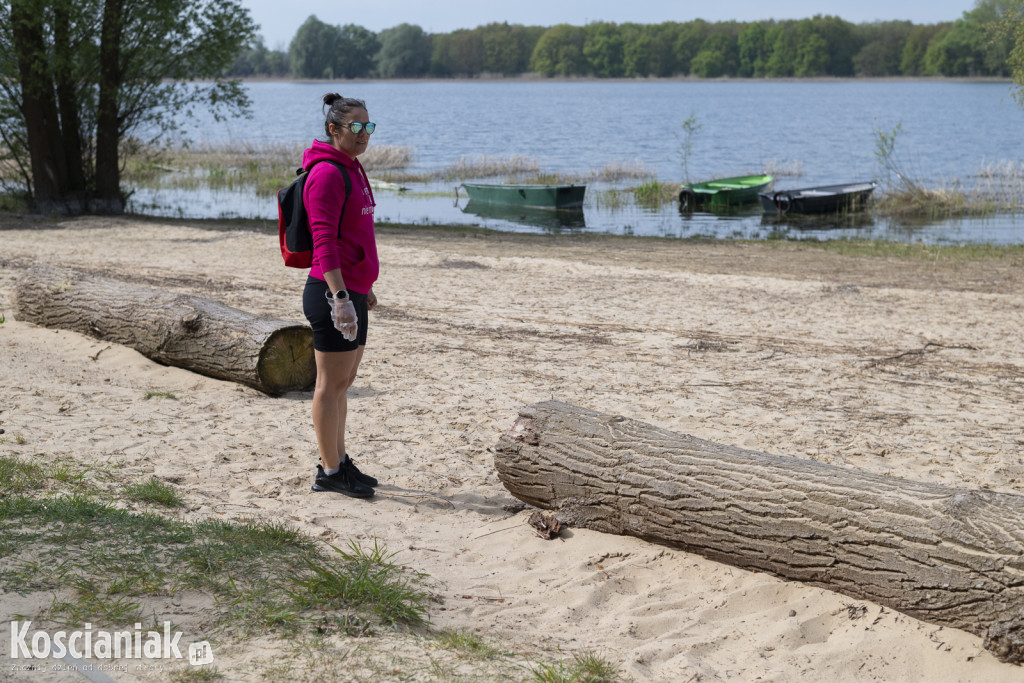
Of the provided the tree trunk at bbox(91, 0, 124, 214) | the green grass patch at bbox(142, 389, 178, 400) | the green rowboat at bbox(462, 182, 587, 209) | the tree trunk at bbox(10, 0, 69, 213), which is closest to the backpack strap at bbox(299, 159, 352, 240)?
the green grass patch at bbox(142, 389, 178, 400)

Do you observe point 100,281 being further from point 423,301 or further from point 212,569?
point 212,569

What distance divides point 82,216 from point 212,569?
57.6ft

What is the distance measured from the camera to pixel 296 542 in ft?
12.9

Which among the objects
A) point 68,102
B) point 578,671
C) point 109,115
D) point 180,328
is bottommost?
point 578,671

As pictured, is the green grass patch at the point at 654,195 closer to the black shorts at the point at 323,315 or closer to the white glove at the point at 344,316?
the black shorts at the point at 323,315

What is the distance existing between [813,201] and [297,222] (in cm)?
2391

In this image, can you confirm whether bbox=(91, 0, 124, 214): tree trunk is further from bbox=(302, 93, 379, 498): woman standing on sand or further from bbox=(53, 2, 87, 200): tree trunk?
bbox=(302, 93, 379, 498): woman standing on sand

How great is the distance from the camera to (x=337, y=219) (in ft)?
13.8

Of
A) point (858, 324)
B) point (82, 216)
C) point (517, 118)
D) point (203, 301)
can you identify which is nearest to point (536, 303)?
point (858, 324)

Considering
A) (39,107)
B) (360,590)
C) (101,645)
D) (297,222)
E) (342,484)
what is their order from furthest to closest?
(39,107)
(342,484)
(297,222)
(360,590)
(101,645)

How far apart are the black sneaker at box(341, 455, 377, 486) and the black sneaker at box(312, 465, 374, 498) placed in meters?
0.01

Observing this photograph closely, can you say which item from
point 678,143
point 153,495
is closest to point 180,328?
point 153,495

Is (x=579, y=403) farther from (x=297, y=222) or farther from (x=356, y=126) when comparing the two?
(x=356, y=126)

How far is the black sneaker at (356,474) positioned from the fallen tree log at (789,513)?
0.70 metres
